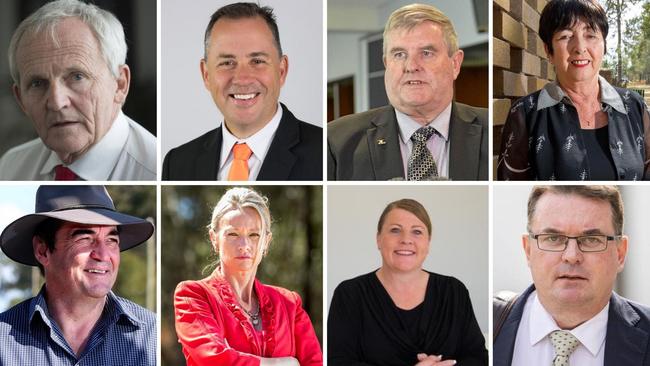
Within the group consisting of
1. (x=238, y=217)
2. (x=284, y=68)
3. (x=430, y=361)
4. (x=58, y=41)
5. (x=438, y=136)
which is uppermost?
(x=58, y=41)

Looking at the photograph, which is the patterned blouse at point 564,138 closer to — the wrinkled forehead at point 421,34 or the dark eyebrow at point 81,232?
the wrinkled forehead at point 421,34

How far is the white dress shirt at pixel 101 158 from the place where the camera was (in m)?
4.48

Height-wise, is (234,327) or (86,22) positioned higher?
(86,22)

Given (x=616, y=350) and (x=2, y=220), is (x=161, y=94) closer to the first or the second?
(x=2, y=220)

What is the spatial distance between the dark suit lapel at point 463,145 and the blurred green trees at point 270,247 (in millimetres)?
614

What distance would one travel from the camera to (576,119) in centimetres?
441

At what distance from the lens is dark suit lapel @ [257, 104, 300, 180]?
4.48 meters

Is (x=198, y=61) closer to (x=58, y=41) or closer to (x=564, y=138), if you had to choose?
(x=58, y=41)

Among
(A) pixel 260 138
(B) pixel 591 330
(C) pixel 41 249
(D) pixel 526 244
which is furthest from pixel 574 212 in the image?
(C) pixel 41 249

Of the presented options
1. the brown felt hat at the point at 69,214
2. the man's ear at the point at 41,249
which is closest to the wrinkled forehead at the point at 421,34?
the brown felt hat at the point at 69,214

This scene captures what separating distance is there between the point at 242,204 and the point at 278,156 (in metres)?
0.27

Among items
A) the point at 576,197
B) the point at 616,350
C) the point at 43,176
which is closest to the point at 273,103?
the point at 43,176

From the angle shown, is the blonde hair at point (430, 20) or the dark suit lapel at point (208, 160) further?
the dark suit lapel at point (208, 160)

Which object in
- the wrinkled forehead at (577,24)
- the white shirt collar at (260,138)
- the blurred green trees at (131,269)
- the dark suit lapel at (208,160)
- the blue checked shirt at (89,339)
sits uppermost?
the wrinkled forehead at (577,24)
